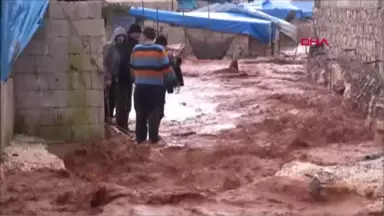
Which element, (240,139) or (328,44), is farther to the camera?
(328,44)

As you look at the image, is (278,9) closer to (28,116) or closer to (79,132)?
(79,132)

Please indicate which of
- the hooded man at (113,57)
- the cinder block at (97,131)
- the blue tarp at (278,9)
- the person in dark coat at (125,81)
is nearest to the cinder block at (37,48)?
the cinder block at (97,131)

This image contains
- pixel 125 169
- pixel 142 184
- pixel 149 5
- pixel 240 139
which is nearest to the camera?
pixel 142 184

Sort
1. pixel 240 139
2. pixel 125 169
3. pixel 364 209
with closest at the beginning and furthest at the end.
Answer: pixel 364 209, pixel 125 169, pixel 240 139

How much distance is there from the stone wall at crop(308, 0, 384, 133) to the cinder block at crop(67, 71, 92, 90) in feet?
12.6

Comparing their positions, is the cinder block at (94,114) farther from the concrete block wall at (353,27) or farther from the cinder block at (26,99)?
the concrete block wall at (353,27)

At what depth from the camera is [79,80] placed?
8.17m

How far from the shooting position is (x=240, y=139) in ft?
32.0

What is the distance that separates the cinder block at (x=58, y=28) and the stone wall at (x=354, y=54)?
13.8ft

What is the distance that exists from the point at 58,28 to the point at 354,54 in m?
6.17

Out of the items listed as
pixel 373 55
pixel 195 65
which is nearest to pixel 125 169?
pixel 373 55

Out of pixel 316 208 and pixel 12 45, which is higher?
pixel 12 45

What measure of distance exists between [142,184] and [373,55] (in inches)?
196

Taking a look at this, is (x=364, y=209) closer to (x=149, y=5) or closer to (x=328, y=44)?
(x=328, y=44)
